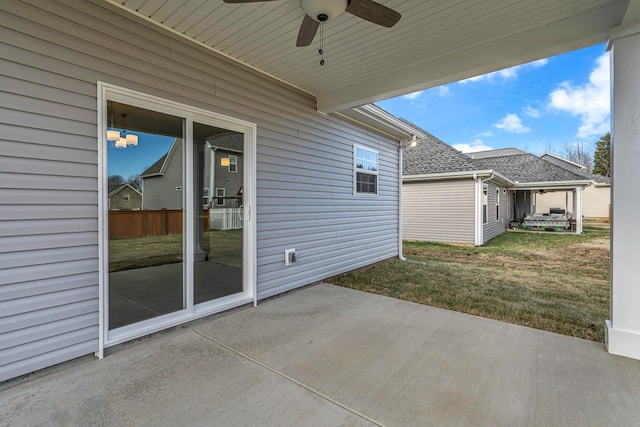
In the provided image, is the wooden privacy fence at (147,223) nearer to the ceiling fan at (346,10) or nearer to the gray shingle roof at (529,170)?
the ceiling fan at (346,10)

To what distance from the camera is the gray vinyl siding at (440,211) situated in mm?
9625

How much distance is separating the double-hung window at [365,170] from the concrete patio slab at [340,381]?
3.23 meters

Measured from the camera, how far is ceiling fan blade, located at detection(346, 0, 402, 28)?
201 cm

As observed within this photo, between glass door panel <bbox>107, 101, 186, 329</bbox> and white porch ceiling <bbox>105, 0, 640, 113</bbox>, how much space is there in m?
1.00

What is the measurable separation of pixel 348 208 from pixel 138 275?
3475mm

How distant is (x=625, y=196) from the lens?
Result: 2.44 metres

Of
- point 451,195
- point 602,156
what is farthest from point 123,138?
point 602,156

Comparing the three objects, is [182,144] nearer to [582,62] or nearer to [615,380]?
[615,380]

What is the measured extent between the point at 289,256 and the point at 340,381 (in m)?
2.25

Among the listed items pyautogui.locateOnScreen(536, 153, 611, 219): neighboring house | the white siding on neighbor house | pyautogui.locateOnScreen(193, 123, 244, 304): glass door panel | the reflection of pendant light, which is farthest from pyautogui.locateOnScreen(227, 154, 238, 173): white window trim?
pyautogui.locateOnScreen(536, 153, 611, 219): neighboring house

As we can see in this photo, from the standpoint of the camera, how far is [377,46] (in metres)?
3.12

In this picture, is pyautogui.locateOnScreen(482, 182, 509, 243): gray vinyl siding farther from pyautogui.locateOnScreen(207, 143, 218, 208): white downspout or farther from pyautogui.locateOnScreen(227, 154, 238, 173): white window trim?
pyautogui.locateOnScreen(207, 143, 218, 208): white downspout

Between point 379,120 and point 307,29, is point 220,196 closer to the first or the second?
point 307,29

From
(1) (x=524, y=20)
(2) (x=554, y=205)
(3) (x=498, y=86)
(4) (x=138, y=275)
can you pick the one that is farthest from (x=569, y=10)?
(3) (x=498, y=86)
